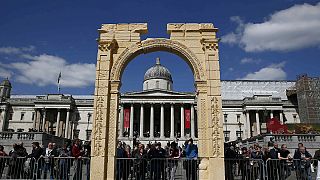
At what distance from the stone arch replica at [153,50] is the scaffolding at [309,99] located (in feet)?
154

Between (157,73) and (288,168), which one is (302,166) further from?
(157,73)

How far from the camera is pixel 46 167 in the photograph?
490 inches

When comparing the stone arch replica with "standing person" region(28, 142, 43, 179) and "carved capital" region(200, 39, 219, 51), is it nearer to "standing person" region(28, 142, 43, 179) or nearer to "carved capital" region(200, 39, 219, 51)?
"carved capital" region(200, 39, 219, 51)

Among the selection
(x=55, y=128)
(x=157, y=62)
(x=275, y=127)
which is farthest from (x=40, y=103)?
(x=275, y=127)

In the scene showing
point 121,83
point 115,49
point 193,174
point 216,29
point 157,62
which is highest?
point 157,62

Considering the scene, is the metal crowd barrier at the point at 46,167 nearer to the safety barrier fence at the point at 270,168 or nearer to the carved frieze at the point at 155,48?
the carved frieze at the point at 155,48

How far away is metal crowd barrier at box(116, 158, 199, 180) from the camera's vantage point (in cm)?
1153

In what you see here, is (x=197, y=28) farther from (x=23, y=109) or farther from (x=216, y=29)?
(x=23, y=109)

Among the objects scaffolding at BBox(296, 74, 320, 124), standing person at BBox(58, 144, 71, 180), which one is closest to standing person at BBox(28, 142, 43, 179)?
standing person at BBox(58, 144, 71, 180)

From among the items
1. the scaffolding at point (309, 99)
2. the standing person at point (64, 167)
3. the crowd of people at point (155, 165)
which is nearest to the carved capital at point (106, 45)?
the crowd of people at point (155, 165)

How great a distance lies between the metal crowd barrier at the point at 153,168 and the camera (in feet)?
37.8

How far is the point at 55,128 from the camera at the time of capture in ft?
242

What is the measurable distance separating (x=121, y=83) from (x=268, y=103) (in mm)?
65752

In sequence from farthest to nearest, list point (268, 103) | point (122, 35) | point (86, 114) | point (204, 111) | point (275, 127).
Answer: point (86, 114)
point (268, 103)
point (275, 127)
point (122, 35)
point (204, 111)
